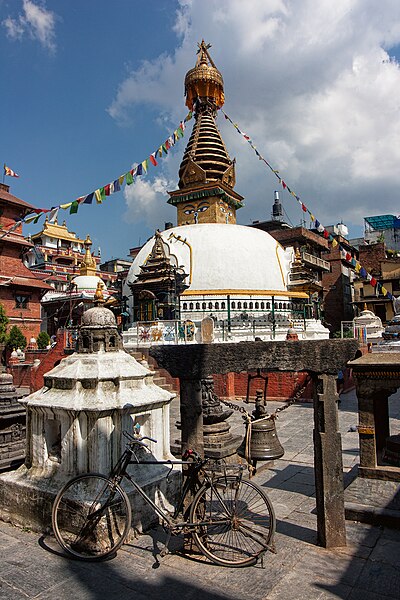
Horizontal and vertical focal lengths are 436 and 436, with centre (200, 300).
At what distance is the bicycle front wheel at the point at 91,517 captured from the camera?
4.45m

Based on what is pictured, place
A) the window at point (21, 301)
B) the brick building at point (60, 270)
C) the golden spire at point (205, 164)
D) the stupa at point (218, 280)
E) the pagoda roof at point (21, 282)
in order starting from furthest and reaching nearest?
the brick building at point (60, 270) < the golden spire at point (205, 164) < the window at point (21, 301) < the pagoda roof at point (21, 282) < the stupa at point (218, 280)

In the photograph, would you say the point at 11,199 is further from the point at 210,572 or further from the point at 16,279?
the point at 210,572

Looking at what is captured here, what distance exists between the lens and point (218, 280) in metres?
22.2

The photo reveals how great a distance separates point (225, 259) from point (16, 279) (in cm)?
1376

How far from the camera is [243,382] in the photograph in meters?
15.9

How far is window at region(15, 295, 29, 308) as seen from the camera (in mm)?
27609

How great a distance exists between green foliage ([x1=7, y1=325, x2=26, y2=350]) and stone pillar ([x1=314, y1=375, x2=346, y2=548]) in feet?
77.0

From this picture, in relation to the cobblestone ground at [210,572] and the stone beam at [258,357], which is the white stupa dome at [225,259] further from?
the cobblestone ground at [210,572]

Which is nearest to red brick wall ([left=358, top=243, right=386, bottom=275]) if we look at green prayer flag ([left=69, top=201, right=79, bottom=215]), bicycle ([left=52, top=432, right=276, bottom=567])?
green prayer flag ([left=69, top=201, right=79, bottom=215])

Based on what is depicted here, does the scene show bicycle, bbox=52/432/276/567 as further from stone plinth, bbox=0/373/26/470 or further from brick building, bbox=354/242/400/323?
brick building, bbox=354/242/400/323

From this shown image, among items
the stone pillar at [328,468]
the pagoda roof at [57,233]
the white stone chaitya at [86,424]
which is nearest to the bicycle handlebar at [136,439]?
the white stone chaitya at [86,424]

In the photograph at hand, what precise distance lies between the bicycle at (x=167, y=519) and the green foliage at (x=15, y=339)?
2190 cm

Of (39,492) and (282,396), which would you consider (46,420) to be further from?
(282,396)

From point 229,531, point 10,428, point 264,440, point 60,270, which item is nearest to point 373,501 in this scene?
point 264,440
